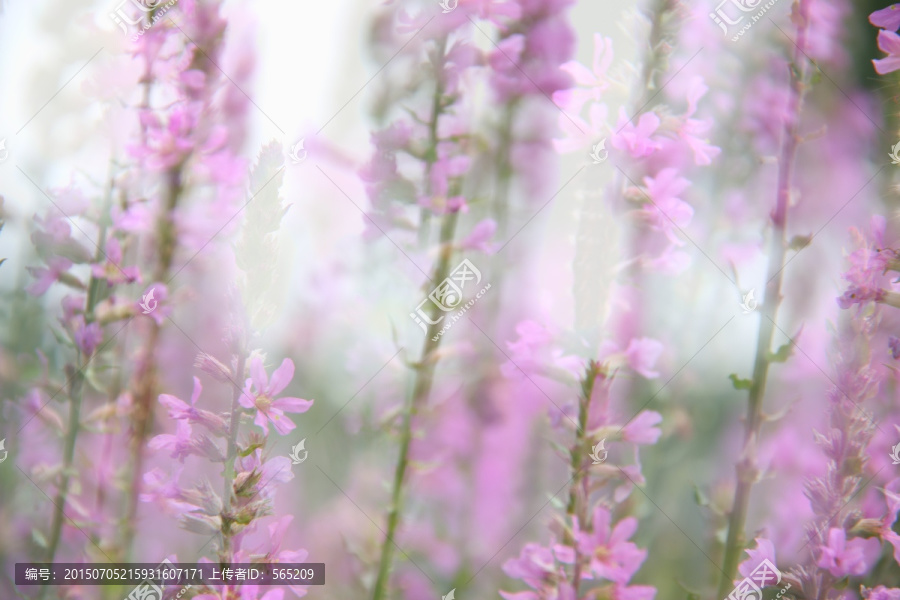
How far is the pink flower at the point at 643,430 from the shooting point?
136cm

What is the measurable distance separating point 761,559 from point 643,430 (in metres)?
0.36

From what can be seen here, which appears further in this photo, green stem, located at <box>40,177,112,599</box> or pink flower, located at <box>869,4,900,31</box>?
green stem, located at <box>40,177,112,599</box>

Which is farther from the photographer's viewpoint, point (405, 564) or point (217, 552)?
point (405, 564)

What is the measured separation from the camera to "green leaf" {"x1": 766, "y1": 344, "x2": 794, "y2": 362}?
4.41 feet

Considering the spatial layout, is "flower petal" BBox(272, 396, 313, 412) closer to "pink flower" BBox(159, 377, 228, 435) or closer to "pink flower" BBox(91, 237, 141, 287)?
"pink flower" BBox(159, 377, 228, 435)

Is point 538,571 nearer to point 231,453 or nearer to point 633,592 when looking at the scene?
point 633,592

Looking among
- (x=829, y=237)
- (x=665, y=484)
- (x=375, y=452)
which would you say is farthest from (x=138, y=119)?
(x=829, y=237)

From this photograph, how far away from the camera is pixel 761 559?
1.33 m

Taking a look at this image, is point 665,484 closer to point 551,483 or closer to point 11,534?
point 551,483

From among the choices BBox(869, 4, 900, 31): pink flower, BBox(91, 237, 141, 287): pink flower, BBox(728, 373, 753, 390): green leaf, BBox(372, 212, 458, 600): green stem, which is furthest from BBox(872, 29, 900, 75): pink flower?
BBox(91, 237, 141, 287): pink flower

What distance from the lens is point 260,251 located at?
47.3 inches

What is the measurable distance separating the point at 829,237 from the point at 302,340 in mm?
2322

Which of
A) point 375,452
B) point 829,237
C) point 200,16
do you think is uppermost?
point 200,16

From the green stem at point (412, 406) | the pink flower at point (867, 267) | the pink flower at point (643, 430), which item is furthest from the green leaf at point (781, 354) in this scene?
the green stem at point (412, 406)
